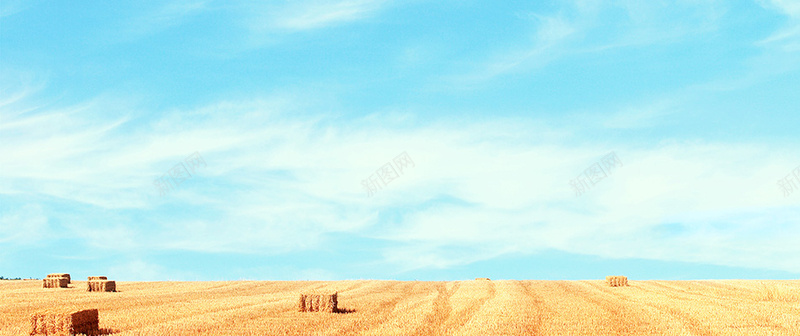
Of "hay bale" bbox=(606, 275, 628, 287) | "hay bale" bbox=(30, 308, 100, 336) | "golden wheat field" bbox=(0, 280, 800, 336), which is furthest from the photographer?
"hay bale" bbox=(606, 275, 628, 287)

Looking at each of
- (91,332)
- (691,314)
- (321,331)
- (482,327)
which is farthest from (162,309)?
(691,314)

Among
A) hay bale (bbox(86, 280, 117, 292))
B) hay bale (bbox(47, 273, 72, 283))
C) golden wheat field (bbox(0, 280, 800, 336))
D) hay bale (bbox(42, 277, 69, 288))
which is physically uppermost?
hay bale (bbox(47, 273, 72, 283))

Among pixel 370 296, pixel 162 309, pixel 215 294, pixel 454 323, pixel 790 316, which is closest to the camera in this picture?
pixel 454 323

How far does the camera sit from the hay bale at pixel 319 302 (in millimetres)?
24094

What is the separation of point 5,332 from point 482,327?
1172cm

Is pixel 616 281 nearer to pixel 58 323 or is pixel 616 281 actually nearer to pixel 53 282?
pixel 58 323

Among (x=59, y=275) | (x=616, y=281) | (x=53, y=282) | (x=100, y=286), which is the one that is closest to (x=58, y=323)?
(x=100, y=286)

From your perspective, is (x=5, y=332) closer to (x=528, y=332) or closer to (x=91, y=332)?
(x=91, y=332)

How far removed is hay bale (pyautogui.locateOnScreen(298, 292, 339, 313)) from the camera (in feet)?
79.0

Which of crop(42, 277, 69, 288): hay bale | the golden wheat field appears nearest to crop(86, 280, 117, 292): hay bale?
crop(42, 277, 69, 288): hay bale

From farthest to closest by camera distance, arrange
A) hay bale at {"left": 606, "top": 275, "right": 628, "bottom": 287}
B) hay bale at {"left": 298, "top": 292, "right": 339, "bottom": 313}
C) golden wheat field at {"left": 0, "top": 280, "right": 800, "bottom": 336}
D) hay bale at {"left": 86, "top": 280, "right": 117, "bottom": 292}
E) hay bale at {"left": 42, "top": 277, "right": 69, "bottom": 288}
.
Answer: hay bale at {"left": 42, "top": 277, "right": 69, "bottom": 288} → hay bale at {"left": 606, "top": 275, "right": 628, "bottom": 287} → hay bale at {"left": 86, "top": 280, "right": 117, "bottom": 292} → hay bale at {"left": 298, "top": 292, "right": 339, "bottom": 313} → golden wheat field at {"left": 0, "top": 280, "right": 800, "bottom": 336}

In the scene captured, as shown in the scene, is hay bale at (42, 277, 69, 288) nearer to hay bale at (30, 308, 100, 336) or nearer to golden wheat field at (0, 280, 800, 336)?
golden wheat field at (0, 280, 800, 336)

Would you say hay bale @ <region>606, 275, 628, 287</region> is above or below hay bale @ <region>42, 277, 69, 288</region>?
below

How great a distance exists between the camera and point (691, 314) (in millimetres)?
22453
